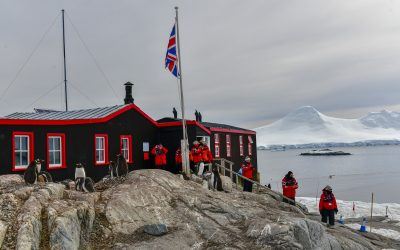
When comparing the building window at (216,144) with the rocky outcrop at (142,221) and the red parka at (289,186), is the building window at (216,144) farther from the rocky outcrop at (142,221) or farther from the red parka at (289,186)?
the rocky outcrop at (142,221)

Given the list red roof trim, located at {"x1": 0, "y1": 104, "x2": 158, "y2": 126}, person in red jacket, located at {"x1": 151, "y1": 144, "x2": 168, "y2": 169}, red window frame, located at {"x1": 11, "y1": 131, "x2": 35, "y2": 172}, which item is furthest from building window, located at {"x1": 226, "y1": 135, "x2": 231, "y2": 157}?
red window frame, located at {"x1": 11, "y1": 131, "x2": 35, "y2": 172}

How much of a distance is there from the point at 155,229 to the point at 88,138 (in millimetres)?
9593

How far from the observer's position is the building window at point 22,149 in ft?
63.4

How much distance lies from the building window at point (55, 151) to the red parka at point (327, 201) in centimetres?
1309

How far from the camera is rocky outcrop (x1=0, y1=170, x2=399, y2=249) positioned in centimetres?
1245

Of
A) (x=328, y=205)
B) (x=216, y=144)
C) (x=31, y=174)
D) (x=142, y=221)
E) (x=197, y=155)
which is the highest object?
(x=216, y=144)

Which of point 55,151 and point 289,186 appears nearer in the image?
point 55,151

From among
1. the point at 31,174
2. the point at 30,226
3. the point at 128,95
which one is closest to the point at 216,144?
the point at 128,95

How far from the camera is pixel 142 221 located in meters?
14.5

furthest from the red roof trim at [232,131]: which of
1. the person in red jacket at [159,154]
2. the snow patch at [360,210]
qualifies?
the snow patch at [360,210]

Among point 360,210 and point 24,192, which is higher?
point 24,192

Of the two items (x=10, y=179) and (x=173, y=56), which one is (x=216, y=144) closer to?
(x=173, y=56)

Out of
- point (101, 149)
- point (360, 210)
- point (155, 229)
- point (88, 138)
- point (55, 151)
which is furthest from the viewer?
point (360, 210)

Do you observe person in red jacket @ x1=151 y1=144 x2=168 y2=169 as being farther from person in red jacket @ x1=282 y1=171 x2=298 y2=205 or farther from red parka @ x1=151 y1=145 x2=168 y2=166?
person in red jacket @ x1=282 y1=171 x2=298 y2=205
